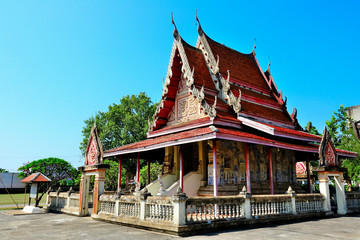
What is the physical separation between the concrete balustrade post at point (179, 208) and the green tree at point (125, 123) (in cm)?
2396

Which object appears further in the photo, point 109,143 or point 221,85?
point 109,143

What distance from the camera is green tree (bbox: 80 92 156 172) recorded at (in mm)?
31266

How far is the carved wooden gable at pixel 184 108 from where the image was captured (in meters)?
13.6

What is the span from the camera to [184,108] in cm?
1430

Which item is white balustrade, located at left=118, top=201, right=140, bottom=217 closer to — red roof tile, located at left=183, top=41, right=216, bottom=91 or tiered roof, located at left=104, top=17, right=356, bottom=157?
tiered roof, located at left=104, top=17, right=356, bottom=157

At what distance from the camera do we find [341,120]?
27.7 metres

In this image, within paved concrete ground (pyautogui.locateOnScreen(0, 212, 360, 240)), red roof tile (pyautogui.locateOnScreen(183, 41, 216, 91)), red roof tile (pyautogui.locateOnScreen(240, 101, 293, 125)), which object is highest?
red roof tile (pyautogui.locateOnScreen(183, 41, 216, 91))

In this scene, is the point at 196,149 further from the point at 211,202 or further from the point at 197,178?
the point at 211,202

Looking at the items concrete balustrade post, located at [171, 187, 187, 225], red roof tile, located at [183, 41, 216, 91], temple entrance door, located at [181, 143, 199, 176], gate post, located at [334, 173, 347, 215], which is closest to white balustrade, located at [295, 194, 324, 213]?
gate post, located at [334, 173, 347, 215]

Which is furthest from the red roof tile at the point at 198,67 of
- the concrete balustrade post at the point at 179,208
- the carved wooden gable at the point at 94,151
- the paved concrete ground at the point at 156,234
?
the paved concrete ground at the point at 156,234

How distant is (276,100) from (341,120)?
1369cm

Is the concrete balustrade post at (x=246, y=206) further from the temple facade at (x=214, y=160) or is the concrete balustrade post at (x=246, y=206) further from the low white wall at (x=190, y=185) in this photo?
the low white wall at (x=190, y=185)

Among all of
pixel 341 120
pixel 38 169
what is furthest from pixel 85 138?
pixel 341 120

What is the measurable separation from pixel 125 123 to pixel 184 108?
61.0 ft
